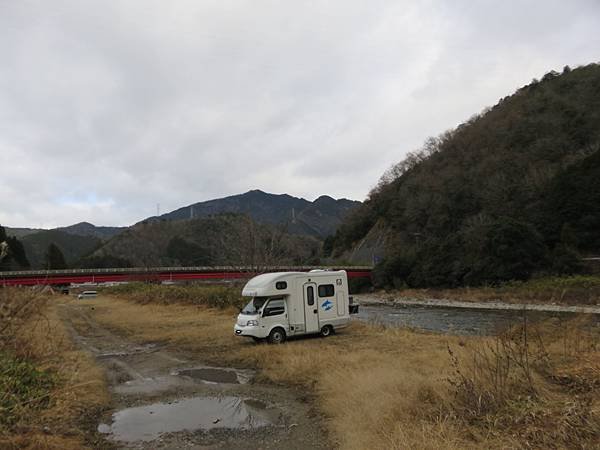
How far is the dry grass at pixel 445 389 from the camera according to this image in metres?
5.11

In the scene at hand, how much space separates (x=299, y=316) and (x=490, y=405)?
11.2 metres

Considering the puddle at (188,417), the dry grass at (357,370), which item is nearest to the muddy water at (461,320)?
the dry grass at (357,370)

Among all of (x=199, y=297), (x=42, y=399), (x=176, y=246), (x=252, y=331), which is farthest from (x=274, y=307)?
(x=176, y=246)

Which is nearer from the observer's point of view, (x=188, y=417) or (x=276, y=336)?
(x=188, y=417)

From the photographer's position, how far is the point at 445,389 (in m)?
7.03

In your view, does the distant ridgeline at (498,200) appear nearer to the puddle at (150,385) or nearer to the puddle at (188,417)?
the puddle at (150,385)

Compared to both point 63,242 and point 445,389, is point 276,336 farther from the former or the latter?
point 63,242

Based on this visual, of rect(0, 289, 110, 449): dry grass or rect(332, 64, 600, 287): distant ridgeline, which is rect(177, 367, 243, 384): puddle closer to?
rect(0, 289, 110, 449): dry grass

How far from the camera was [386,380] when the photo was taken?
8.47 metres

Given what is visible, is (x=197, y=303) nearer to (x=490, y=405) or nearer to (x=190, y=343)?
(x=190, y=343)

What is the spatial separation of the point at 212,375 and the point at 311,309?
569 cm

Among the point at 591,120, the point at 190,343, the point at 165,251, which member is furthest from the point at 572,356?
the point at 165,251

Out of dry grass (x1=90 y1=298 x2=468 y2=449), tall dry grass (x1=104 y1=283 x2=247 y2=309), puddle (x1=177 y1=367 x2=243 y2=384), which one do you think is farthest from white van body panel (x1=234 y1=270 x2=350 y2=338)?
tall dry grass (x1=104 y1=283 x2=247 y2=309)

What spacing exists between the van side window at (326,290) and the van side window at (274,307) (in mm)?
1673
